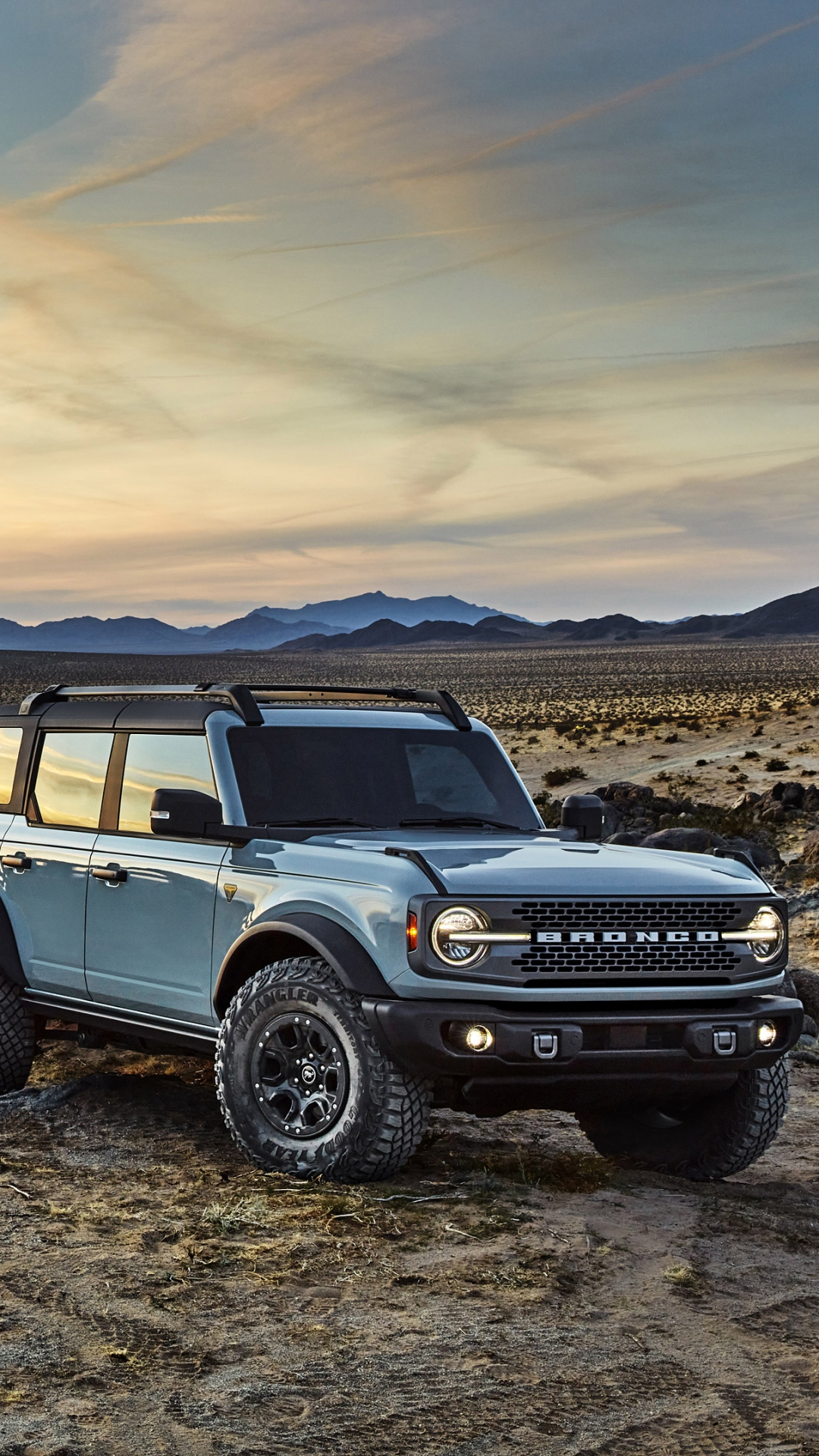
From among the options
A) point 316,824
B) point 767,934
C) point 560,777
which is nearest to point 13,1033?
point 316,824

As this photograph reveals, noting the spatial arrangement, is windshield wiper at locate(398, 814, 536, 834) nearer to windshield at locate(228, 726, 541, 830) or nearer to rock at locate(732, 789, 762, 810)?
windshield at locate(228, 726, 541, 830)

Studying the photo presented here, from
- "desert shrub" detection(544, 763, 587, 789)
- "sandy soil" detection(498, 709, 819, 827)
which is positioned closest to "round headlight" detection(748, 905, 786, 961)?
"sandy soil" detection(498, 709, 819, 827)

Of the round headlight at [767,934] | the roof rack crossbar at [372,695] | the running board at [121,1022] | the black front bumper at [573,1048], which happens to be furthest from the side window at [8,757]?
the round headlight at [767,934]

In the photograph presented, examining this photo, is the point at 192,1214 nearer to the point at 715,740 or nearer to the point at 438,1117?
the point at 438,1117

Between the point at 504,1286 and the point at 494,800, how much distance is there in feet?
9.78

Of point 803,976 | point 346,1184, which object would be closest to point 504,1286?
point 346,1184

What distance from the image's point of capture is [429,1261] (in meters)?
5.35

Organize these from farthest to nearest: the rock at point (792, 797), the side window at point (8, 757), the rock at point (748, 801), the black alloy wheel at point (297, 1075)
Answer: the rock at point (748, 801)
the rock at point (792, 797)
the side window at point (8, 757)
the black alloy wheel at point (297, 1075)

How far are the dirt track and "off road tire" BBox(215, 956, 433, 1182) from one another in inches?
5.9

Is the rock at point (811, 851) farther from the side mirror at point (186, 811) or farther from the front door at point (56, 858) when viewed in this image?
the side mirror at point (186, 811)

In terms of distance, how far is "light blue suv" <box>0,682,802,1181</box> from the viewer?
5738mm

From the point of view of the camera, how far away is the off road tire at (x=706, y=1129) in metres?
6.50

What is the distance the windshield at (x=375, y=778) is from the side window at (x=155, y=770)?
178 mm

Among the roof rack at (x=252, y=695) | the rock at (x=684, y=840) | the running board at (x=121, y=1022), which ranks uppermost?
the roof rack at (x=252, y=695)
